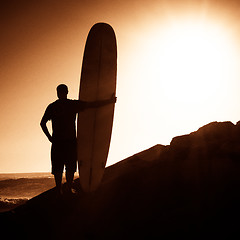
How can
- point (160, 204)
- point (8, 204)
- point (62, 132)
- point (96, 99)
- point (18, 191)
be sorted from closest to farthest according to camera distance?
point (62, 132), point (160, 204), point (96, 99), point (8, 204), point (18, 191)

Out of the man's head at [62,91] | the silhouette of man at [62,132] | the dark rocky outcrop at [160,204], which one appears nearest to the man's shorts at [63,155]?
the silhouette of man at [62,132]

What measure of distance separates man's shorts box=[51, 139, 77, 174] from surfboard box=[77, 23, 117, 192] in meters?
0.81

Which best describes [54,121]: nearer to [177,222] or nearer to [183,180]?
[177,222]

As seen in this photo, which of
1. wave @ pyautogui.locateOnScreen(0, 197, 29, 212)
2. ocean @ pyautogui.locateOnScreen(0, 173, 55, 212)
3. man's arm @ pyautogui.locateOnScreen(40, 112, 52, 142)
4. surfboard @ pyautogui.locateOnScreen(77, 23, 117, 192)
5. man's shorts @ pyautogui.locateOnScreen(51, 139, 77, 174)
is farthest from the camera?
ocean @ pyautogui.locateOnScreen(0, 173, 55, 212)

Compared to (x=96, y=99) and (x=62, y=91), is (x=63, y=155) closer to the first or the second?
(x=62, y=91)

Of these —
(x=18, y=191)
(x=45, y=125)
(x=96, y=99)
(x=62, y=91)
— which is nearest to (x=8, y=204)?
(x=96, y=99)

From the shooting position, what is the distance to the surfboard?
5.04 meters

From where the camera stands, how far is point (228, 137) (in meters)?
7.07

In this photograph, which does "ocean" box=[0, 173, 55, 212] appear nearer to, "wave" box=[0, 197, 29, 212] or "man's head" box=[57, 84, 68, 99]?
"wave" box=[0, 197, 29, 212]

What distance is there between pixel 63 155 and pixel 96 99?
5.94 ft

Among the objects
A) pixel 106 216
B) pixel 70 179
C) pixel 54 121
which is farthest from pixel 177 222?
pixel 54 121

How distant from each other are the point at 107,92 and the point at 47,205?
114 inches

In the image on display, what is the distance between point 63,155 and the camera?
404 cm

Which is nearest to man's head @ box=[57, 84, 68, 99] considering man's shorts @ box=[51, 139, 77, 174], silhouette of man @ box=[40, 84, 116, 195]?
silhouette of man @ box=[40, 84, 116, 195]
